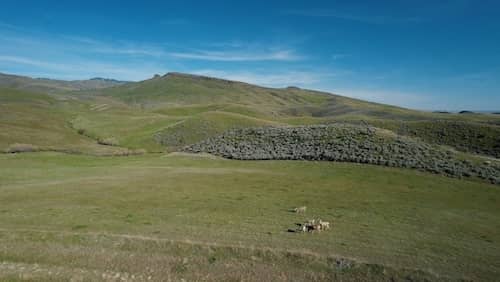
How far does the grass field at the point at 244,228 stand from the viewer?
13.7 m

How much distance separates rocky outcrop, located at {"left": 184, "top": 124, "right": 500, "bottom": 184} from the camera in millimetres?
35188

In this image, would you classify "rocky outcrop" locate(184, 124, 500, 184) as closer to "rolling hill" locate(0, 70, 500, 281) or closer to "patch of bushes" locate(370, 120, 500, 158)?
"rolling hill" locate(0, 70, 500, 281)

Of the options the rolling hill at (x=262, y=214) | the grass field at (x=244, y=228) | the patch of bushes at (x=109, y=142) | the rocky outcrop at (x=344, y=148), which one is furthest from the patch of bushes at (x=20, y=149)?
the rocky outcrop at (x=344, y=148)

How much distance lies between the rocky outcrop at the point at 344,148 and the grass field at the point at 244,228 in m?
3.49

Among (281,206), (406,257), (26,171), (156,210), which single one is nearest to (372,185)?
(281,206)

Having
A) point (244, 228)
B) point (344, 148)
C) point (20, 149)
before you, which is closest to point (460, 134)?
point (344, 148)

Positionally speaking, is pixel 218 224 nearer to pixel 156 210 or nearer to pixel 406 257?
pixel 156 210

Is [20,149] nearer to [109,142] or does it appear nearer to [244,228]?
[109,142]

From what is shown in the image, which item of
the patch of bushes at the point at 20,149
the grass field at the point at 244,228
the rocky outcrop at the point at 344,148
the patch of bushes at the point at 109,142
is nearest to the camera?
the grass field at the point at 244,228

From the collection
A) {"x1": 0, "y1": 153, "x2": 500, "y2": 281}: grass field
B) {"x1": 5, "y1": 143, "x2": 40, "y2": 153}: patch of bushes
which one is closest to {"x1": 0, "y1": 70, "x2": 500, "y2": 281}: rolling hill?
{"x1": 0, "y1": 153, "x2": 500, "y2": 281}: grass field

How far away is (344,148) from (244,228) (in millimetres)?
28437

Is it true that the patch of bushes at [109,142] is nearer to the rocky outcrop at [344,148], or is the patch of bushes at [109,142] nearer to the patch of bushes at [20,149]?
the patch of bushes at [20,149]

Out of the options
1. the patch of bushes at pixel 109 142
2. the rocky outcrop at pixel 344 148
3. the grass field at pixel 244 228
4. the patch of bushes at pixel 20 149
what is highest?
the rocky outcrop at pixel 344 148

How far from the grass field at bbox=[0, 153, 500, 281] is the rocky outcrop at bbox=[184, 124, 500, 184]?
349 cm
